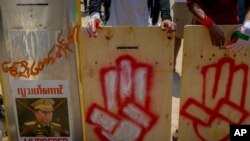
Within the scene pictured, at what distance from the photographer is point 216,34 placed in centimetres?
278

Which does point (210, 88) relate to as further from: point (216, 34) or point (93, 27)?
point (93, 27)

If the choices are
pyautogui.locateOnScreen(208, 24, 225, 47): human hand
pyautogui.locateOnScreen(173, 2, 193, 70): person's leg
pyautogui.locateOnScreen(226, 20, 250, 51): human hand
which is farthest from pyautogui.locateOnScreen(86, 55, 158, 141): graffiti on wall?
pyautogui.locateOnScreen(173, 2, 193, 70): person's leg

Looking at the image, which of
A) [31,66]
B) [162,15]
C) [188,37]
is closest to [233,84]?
[188,37]

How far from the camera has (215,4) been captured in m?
3.18

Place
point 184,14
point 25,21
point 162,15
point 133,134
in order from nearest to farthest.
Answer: point 25,21 → point 162,15 → point 133,134 → point 184,14

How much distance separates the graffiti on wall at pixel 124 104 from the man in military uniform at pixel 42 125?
0.29 meters

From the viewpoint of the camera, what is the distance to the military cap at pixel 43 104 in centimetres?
304

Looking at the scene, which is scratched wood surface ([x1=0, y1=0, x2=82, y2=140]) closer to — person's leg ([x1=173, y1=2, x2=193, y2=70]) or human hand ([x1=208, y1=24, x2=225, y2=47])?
human hand ([x1=208, y1=24, x2=225, y2=47])

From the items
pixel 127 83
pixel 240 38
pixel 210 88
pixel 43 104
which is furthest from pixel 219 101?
pixel 43 104

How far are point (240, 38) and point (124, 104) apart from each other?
3.46ft

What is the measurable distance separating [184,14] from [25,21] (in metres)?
3.01

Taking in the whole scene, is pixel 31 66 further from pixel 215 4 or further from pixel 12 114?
pixel 215 4

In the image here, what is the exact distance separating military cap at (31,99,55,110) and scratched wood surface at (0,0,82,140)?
0.20 metres

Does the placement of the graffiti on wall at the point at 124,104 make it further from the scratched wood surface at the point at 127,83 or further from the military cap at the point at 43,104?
the military cap at the point at 43,104
